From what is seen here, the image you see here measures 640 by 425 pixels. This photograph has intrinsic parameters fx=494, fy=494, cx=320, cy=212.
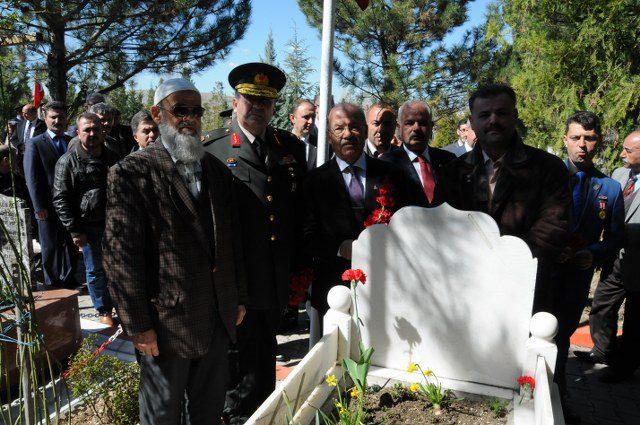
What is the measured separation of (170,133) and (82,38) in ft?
28.4

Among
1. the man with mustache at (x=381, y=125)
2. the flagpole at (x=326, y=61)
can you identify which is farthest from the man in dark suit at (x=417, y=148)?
the flagpole at (x=326, y=61)

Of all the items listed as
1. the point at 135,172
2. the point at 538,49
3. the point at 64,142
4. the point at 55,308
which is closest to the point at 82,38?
the point at 64,142

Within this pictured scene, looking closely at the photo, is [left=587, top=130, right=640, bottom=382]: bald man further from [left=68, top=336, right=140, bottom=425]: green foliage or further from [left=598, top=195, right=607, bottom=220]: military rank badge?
[left=68, top=336, right=140, bottom=425]: green foliage

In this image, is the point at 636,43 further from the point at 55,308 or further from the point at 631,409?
the point at 55,308

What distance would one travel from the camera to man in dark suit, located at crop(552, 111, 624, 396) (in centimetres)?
339

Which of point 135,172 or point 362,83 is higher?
point 362,83

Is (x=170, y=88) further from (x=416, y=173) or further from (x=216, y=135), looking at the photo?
(x=416, y=173)

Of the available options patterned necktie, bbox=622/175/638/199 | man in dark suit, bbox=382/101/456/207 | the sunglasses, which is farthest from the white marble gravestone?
patterned necktie, bbox=622/175/638/199

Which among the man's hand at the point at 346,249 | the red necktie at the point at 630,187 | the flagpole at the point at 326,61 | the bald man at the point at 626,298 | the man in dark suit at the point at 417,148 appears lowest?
the bald man at the point at 626,298

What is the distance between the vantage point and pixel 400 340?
271cm

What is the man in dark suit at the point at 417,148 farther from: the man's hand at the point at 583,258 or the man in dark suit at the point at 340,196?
the man's hand at the point at 583,258

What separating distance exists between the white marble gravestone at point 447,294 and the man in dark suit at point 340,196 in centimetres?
41

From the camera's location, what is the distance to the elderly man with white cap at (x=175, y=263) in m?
2.12

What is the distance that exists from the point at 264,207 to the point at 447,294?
1111mm
